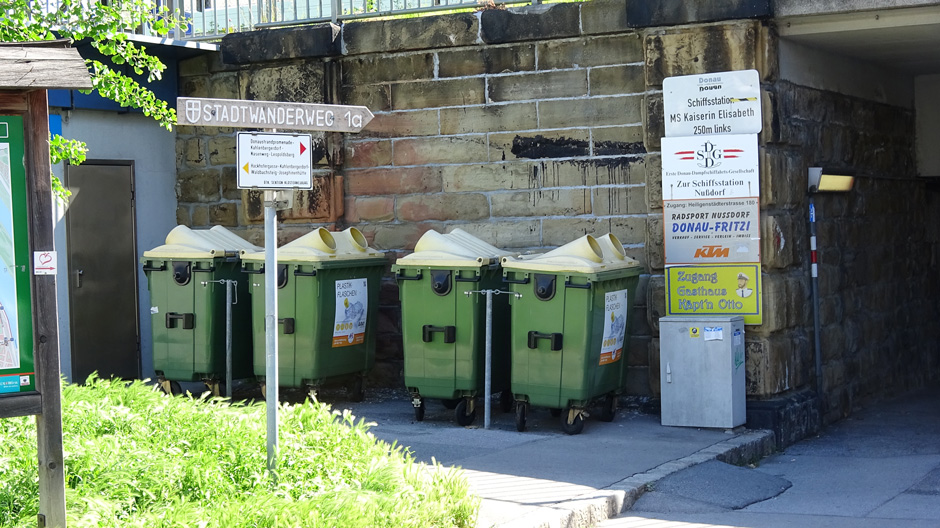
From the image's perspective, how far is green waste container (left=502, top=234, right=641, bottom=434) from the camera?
8.45 m

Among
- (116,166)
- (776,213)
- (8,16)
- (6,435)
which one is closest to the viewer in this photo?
(6,435)

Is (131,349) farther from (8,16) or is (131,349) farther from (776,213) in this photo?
(776,213)

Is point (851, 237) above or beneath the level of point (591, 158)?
beneath

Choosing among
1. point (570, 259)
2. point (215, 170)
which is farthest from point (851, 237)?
point (215, 170)

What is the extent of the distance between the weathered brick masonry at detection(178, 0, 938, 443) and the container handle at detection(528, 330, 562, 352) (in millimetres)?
1250

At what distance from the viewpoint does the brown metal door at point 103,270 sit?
1113 centimetres

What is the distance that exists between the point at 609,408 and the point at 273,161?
4.12 meters

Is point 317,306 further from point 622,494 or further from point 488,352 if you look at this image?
point 622,494

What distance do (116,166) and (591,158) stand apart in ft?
15.9

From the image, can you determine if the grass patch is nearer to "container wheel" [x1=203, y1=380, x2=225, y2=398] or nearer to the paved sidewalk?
the paved sidewalk

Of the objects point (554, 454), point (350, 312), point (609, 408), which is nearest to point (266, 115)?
point (554, 454)

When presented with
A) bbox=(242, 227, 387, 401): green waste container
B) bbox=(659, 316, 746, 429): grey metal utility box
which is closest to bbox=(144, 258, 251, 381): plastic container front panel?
bbox=(242, 227, 387, 401): green waste container

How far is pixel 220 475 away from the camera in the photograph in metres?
5.84

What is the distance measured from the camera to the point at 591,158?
387 inches
